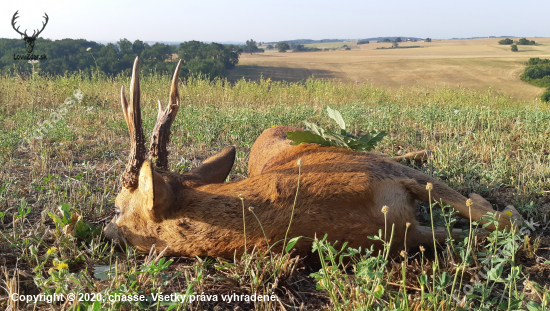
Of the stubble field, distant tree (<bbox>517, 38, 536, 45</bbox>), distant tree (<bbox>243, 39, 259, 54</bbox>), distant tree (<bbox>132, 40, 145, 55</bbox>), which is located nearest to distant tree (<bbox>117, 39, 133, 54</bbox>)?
distant tree (<bbox>132, 40, 145, 55</bbox>)

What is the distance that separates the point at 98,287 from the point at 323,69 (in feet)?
149

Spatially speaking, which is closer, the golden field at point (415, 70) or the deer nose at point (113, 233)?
the deer nose at point (113, 233)

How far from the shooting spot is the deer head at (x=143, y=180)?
205cm

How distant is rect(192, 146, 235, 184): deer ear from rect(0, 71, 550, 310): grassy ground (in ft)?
1.96

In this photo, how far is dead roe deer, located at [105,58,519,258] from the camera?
2.07 metres

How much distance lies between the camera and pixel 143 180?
6.74 ft

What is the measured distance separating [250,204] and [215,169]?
766mm

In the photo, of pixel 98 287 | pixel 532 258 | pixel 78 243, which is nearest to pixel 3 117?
pixel 78 243

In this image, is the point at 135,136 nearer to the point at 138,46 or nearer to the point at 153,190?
the point at 153,190

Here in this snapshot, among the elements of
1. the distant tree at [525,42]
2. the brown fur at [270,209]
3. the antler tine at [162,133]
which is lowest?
the brown fur at [270,209]

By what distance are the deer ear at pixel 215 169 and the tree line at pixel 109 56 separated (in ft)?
58.1

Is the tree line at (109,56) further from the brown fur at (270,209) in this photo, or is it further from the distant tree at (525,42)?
the distant tree at (525,42)

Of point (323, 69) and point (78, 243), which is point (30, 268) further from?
point (323, 69)

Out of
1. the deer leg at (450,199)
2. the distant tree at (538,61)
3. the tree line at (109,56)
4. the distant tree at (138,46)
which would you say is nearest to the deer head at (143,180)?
the deer leg at (450,199)
